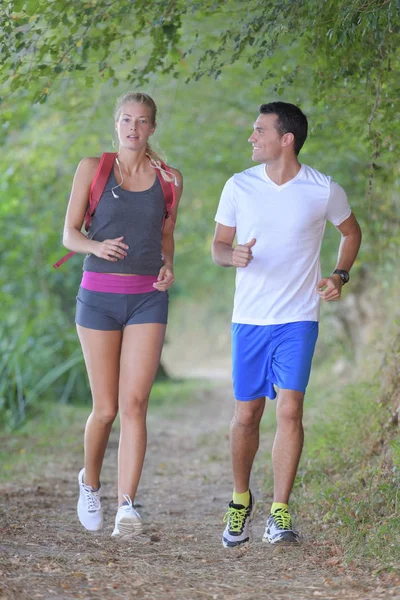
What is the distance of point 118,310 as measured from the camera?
463 centimetres

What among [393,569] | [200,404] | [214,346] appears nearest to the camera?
[393,569]

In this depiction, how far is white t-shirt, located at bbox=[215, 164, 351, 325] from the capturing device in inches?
180

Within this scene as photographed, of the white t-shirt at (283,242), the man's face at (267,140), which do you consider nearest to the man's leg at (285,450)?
the white t-shirt at (283,242)

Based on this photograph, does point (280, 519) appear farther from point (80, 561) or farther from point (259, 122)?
point (259, 122)

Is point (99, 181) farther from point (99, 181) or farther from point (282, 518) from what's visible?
point (282, 518)

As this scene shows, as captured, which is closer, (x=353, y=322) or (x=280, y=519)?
(x=280, y=519)

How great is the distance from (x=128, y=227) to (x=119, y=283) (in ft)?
0.93

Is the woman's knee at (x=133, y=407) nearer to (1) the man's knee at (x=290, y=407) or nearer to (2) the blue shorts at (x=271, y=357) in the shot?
(2) the blue shorts at (x=271, y=357)

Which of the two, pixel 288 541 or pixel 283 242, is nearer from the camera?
pixel 288 541

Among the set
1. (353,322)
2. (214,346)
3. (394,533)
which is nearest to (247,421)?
(394,533)

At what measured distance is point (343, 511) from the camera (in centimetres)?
468

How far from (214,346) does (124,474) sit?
27.9 metres

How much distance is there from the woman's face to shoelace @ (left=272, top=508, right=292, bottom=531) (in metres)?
1.95

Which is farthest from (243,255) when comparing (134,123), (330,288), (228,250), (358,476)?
(358,476)
